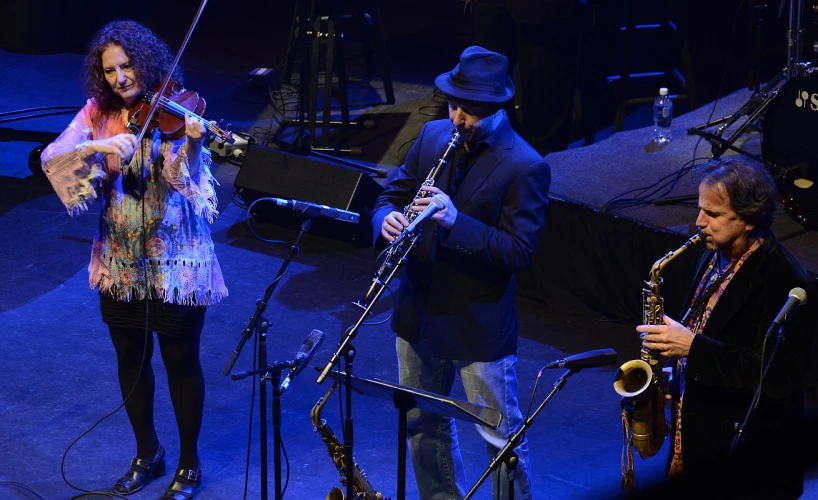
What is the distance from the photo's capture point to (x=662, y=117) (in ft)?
23.1

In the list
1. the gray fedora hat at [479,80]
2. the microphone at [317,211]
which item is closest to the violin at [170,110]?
the microphone at [317,211]

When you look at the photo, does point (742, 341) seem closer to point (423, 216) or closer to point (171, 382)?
point (423, 216)

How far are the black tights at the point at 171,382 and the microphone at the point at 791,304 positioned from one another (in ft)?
7.29

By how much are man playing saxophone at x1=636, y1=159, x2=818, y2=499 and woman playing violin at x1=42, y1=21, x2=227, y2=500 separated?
1.78 meters

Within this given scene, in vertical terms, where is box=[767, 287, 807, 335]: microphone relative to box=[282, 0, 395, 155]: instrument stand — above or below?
above

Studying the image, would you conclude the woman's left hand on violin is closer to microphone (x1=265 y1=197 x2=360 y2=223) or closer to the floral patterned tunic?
the floral patterned tunic

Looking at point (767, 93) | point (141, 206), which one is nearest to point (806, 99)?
point (767, 93)

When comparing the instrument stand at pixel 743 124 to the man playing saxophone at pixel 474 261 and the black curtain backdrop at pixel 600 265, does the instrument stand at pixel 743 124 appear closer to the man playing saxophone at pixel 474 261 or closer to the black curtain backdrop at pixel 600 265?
the black curtain backdrop at pixel 600 265

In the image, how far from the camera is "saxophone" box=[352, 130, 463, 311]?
3213mm

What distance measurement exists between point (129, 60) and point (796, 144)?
3543 mm

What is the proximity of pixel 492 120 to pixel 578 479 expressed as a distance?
1.77 metres

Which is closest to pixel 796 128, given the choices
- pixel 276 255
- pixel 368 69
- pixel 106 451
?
pixel 276 255

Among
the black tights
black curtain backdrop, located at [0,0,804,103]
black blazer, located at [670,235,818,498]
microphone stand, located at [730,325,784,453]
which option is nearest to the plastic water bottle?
black curtain backdrop, located at [0,0,804,103]

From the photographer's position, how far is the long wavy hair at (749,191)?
2918 mm
